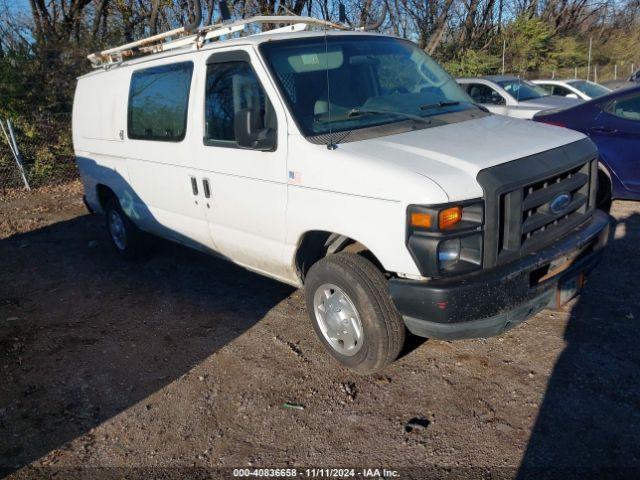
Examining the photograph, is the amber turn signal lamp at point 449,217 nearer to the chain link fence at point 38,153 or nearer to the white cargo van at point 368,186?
the white cargo van at point 368,186

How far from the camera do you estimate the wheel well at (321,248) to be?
3520 millimetres

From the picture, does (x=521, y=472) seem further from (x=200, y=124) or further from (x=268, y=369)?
→ (x=200, y=124)

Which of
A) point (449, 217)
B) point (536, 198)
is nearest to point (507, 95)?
point (536, 198)

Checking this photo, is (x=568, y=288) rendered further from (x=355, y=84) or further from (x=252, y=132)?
(x=252, y=132)

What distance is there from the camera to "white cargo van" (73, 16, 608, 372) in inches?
113

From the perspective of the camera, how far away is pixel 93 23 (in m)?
14.0

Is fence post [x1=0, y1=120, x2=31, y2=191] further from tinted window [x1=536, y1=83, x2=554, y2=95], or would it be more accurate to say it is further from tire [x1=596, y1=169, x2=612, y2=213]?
tinted window [x1=536, y1=83, x2=554, y2=95]

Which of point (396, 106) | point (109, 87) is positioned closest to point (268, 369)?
point (396, 106)

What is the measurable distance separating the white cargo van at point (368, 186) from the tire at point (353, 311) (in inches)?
0.5

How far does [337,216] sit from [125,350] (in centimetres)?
220

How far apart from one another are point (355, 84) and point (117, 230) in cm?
373

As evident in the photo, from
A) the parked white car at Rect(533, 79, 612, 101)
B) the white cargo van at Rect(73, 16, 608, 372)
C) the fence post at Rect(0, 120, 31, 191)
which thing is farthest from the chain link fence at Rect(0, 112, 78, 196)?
the parked white car at Rect(533, 79, 612, 101)

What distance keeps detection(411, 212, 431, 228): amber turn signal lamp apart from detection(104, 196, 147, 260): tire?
3994mm

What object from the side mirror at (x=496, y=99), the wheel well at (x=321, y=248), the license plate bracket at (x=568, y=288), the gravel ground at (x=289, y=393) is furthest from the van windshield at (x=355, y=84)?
the side mirror at (x=496, y=99)
